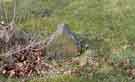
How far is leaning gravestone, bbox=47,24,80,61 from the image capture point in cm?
859

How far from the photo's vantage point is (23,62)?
827cm

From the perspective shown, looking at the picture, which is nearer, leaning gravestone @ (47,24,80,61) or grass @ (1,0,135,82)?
leaning gravestone @ (47,24,80,61)

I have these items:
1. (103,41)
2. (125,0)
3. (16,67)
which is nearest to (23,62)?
(16,67)

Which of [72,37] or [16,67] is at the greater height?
[72,37]

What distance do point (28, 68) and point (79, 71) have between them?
1.11 meters

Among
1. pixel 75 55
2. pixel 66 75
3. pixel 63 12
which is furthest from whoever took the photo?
pixel 63 12

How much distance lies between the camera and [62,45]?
870 centimetres

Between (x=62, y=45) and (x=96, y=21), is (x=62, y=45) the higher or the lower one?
the lower one

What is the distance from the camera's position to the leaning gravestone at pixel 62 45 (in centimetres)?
859

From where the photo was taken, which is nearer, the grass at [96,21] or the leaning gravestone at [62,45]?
the leaning gravestone at [62,45]

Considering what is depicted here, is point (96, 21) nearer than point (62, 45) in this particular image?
No

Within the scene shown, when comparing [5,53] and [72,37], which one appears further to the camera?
[72,37]

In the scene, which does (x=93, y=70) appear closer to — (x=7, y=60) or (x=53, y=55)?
(x=53, y=55)

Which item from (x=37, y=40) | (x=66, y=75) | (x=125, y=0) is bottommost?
(x=66, y=75)
